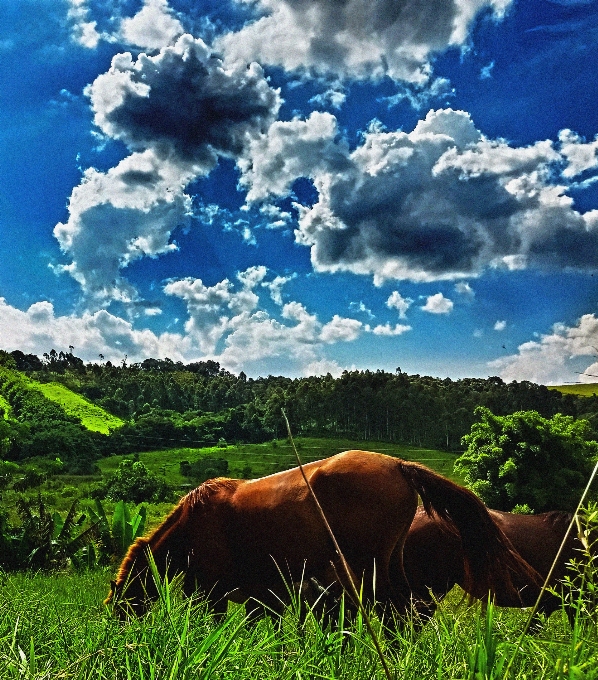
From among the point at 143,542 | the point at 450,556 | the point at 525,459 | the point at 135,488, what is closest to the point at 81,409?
the point at 135,488

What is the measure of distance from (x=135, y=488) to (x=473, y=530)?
51.3 m

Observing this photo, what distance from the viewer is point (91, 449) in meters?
84.7

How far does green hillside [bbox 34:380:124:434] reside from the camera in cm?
10094

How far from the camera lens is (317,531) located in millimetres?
5773

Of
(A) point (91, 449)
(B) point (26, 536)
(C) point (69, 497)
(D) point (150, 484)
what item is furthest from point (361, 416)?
(B) point (26, 536)

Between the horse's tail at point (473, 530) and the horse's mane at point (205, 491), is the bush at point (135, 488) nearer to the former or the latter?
the horse's mane at point (205, 491)

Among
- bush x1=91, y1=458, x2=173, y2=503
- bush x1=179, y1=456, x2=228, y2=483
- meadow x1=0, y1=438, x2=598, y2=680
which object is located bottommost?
bush x1=179, y1=456, x2=228, y2=483

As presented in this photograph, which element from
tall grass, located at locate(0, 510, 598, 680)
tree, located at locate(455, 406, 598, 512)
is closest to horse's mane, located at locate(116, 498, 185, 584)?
tall grass, located at locate(0, 510, 598, 680)

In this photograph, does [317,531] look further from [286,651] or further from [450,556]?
[286,651]

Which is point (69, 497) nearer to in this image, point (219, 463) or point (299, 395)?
point (219, 463)

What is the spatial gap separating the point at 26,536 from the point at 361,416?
296 ft

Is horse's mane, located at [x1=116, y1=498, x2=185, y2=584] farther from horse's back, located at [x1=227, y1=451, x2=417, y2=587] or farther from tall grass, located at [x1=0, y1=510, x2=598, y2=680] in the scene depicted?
tall grass, located at [x1=0, y1=510, x2=598, y2=680]

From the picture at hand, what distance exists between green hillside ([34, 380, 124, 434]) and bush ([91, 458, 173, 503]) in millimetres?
45181

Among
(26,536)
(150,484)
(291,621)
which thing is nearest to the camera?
(291,621)
